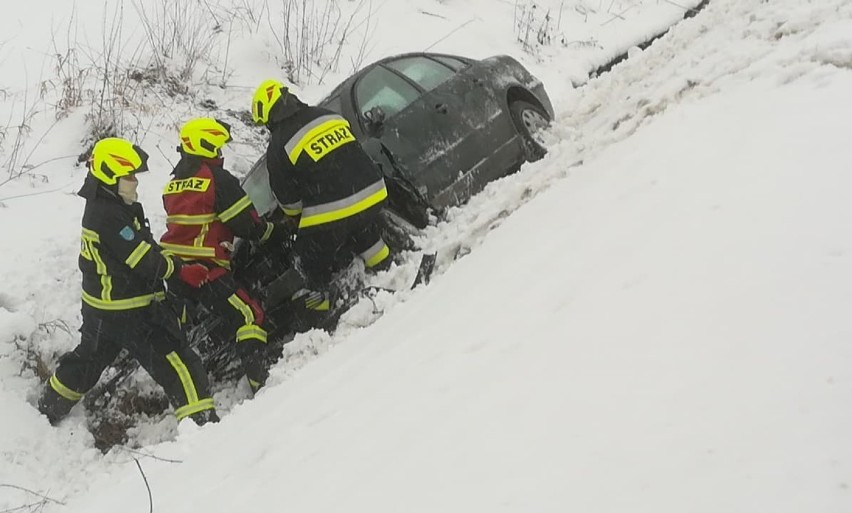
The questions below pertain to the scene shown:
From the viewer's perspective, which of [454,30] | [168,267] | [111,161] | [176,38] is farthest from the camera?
[454,30]

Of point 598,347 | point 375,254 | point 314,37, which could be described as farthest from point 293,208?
point 314,37

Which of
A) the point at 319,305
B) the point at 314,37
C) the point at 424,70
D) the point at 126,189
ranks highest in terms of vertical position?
the point at 314,37

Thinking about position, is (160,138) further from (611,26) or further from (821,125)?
(611,26)

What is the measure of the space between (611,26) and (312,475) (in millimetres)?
9137

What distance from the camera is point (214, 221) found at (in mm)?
4625

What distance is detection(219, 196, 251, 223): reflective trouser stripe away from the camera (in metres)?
4.54

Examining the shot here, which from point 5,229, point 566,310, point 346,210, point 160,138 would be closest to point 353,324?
point 346,210

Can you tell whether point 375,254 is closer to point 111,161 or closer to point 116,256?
point 116,256

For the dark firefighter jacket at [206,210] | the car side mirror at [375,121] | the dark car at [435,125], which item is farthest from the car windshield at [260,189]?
the car side mirror at [375,121]

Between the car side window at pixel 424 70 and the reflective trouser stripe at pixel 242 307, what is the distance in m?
2.12

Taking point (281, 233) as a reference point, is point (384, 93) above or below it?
above

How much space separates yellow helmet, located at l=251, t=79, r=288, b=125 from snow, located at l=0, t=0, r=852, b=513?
4.43ft

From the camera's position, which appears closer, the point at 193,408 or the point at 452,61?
the point at 193,408

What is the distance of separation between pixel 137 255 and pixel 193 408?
961mm
